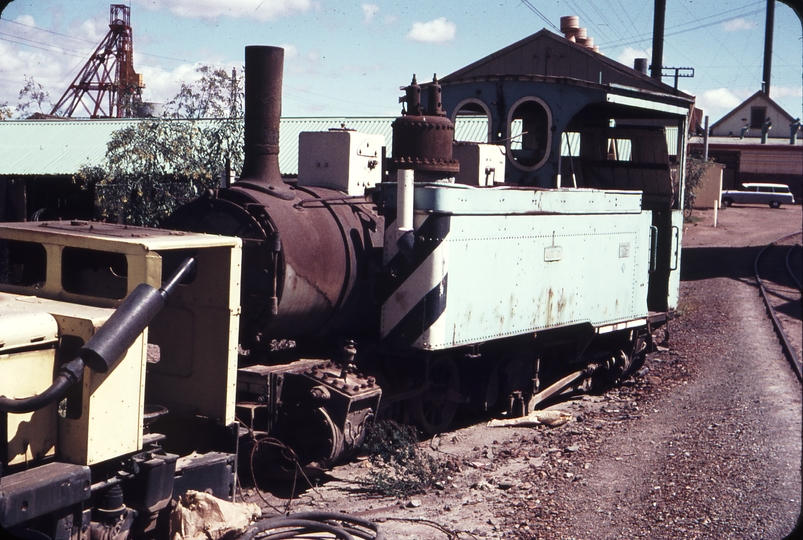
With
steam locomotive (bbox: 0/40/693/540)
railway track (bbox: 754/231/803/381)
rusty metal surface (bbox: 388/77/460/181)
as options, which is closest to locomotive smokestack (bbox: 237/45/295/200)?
steam locomotive (bbox: 0/40/693/540)

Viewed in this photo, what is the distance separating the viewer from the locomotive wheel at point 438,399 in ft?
24.9

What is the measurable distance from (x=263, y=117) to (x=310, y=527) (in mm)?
3114

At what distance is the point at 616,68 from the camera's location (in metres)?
30.7

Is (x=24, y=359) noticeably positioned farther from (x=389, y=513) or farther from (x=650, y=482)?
(x=650, y=482)

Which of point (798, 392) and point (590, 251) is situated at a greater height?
point (590, 251)

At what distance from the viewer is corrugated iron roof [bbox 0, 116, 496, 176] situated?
22344 mm

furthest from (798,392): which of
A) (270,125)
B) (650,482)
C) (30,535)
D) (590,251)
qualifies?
(30,535)

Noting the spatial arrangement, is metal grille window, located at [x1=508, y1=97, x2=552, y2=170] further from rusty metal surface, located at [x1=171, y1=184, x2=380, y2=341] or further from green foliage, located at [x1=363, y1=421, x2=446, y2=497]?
green foliage, located at [x1=363, y1=421, x2=446, y2=497]

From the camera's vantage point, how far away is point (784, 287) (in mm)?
18422

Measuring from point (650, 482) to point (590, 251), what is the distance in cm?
267

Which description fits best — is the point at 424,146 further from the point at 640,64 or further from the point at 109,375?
the point at 640,64

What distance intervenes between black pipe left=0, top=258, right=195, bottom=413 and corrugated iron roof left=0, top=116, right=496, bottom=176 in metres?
16.8

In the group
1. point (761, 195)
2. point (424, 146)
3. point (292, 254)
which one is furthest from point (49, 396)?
point (761, 195)

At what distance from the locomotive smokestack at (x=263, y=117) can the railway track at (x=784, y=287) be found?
6.76 m
